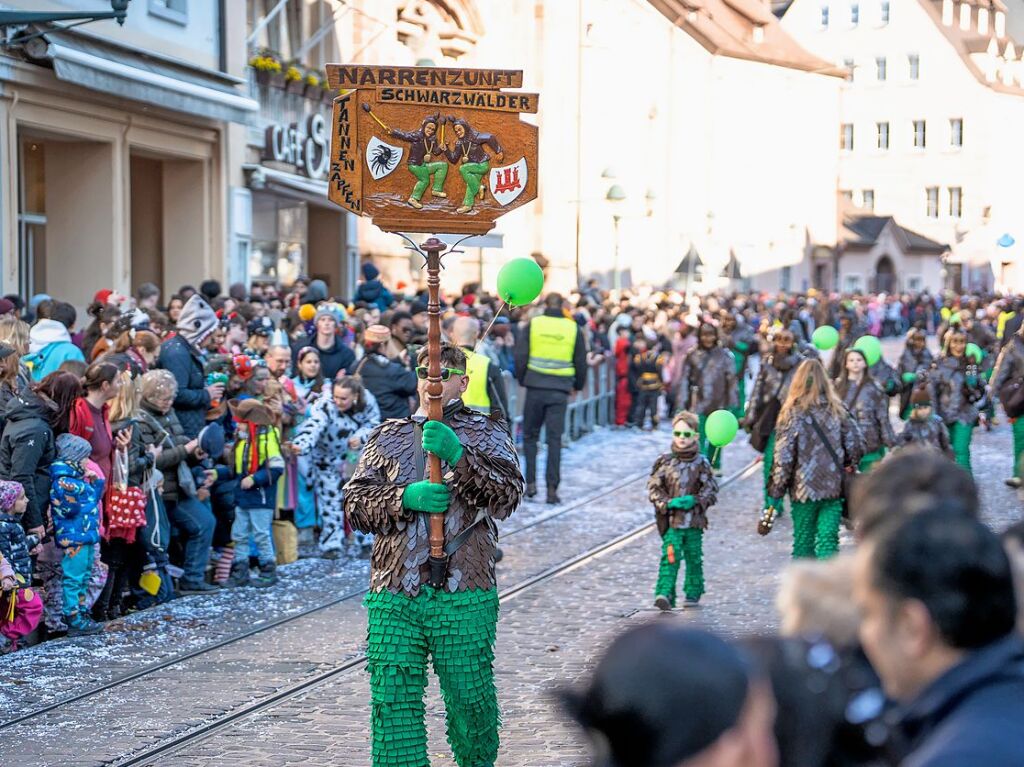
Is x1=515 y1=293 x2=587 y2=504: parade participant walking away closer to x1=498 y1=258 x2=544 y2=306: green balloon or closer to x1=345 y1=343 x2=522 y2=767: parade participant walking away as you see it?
x1=498 y1=258 x2=544 y2=306: green balloon

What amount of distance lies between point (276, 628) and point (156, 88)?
9.95m

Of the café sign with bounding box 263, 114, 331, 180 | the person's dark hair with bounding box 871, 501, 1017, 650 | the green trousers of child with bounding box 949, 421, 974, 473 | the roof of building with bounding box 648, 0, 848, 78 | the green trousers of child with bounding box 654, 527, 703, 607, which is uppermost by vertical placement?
the roof of building with bounding box 648, 0, 848, 78

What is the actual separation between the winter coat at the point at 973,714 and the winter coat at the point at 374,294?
1692 cm

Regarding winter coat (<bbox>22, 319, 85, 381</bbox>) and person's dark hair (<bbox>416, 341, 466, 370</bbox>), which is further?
winter coat (<bbox>22, 319, 85, 381</bbox>)

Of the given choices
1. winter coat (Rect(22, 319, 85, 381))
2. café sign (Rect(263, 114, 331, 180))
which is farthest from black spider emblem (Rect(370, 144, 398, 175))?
café sign (Rect(263, 114, 331, 180))

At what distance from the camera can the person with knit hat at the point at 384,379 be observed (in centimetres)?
1348

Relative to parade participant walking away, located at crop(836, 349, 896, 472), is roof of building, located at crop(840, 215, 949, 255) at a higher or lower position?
higher

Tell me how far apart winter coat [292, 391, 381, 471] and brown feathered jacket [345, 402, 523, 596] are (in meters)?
5.87

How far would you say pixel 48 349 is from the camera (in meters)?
12.1

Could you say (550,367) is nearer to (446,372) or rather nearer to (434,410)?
(446,372)

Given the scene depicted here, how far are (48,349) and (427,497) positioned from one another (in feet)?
21.0

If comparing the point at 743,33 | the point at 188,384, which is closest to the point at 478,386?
the point at 188,384

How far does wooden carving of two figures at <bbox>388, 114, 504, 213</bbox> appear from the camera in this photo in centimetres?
686

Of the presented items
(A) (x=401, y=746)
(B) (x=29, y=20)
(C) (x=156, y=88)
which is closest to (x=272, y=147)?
(C) (x=156, y=88)
